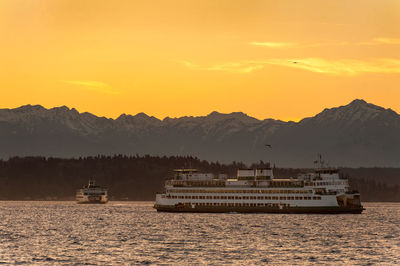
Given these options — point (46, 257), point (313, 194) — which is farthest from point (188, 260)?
point (313, 194)

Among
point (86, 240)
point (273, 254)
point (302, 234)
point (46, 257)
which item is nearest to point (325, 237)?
point (302, 234)

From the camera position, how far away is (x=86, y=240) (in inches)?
4894

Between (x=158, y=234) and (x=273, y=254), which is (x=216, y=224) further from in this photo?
(x=273, y=254)

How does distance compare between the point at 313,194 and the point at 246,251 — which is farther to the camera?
the point at 313,194

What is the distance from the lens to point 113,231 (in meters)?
145

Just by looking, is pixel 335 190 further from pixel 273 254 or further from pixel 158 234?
pixel 273 254

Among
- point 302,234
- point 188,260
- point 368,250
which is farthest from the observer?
point 302,234

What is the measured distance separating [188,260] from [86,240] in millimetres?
34031

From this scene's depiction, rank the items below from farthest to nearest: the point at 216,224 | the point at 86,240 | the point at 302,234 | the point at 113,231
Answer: the point at 216,224
the point at 113,231
the point at 302,234
the point at 86,240

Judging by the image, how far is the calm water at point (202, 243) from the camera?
97.0 metres

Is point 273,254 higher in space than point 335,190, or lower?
lower

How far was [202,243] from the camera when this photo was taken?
117m

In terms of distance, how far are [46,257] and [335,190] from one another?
114 metres

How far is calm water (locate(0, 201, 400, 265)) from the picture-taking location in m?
97.0
